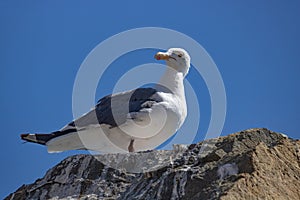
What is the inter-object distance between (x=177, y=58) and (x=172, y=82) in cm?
107

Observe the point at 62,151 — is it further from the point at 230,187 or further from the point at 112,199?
the point at 230,187

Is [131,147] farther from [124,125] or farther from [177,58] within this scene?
[177,58]

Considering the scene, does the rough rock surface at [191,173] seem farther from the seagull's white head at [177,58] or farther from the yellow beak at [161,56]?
the seagull's white head at [177,58]

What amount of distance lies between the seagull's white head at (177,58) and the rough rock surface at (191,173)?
498cm

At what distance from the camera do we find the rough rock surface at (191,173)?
7332mm

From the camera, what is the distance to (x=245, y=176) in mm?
7281

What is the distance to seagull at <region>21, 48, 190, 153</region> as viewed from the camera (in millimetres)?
12141

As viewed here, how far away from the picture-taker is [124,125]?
12180 mm

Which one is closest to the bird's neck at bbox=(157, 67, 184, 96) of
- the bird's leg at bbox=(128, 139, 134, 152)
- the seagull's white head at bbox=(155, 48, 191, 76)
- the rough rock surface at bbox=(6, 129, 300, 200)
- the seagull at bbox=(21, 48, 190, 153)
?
the seagull's white head at bbox=(155, 48, 191, 76)

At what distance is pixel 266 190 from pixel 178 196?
1.17 metres

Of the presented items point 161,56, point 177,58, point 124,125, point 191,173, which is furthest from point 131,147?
point 191,173

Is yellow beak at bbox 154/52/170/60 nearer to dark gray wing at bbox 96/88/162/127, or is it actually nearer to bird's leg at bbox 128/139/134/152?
dark gray wing at bbox 96/88/162/127

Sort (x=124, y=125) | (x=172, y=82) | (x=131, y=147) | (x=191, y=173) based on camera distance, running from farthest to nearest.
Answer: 1. (x=172, y=82)
2. (x=131, y=147)
3. (x=124, y=125)
4. (x=191, y=173)

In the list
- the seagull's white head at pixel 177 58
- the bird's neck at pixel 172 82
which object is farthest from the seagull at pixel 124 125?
the seagull's white head at pixel 177 58
